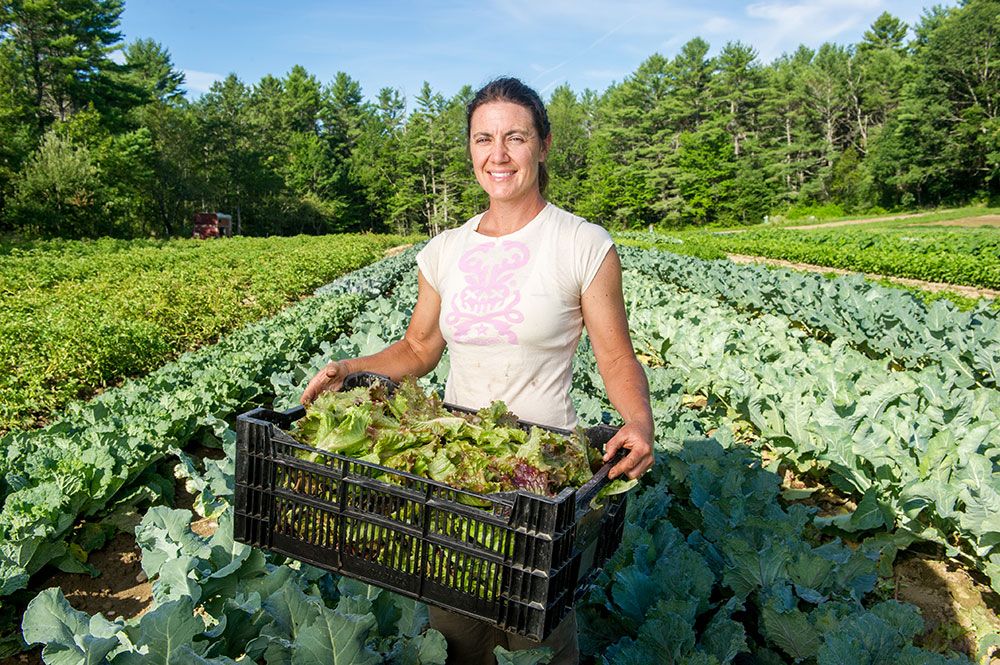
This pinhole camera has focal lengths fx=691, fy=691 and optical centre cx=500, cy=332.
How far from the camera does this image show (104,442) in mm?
4594

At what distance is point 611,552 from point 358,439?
75cm

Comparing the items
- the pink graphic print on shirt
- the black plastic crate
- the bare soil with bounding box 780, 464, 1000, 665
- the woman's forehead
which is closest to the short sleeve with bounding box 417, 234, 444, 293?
the pink graphic print on shirt

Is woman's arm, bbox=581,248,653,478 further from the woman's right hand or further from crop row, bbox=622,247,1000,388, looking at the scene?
crop row, bbox=622,247,1000,388

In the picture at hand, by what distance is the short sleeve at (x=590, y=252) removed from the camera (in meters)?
2.07

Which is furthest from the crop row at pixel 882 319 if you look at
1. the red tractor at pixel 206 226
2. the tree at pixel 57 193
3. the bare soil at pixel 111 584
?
the red tractor at pixel 206 226

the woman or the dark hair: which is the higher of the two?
the dark hair

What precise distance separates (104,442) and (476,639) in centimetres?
351

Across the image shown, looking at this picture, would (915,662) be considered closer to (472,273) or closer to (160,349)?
(472,273)

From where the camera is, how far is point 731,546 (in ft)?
9.39

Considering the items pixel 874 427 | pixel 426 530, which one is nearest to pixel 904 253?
pixel 874 427

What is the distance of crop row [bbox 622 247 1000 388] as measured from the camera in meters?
6.75

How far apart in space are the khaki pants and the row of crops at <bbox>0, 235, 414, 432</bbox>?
6197 mm

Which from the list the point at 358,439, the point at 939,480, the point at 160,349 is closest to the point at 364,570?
the point at 358,439

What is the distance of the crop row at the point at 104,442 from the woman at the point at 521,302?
2724 mm
